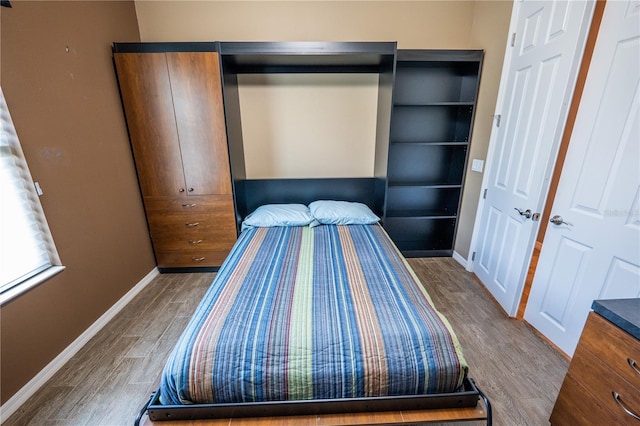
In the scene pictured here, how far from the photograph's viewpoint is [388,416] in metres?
1.10

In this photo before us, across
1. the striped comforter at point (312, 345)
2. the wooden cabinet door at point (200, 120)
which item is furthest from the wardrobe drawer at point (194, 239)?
the striped comforter at point (312, 345)

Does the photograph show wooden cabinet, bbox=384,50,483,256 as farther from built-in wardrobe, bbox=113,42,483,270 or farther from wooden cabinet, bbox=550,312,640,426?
wooden cabinet, bbox=550,312,640,426

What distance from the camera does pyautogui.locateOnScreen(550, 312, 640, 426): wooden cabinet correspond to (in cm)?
96

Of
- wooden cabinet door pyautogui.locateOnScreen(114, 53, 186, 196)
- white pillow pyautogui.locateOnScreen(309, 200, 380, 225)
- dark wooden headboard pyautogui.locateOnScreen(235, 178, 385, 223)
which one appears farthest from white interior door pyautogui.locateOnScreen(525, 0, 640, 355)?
wooden cabinet door pyautogui.locateOnScreen(114, 53, 186, 196)

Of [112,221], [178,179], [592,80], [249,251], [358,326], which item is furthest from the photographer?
[178,179]

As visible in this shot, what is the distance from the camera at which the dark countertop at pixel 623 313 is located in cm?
95

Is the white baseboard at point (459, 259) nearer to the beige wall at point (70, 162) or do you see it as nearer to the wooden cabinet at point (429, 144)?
the wooden cabinet at point (429, 144)

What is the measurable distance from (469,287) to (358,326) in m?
1.73

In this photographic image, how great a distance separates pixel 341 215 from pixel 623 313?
181cm

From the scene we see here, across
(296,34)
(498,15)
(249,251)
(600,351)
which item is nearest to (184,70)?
(296,34)

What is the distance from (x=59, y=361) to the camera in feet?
5.55

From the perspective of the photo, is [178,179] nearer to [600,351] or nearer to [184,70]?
[184,70]

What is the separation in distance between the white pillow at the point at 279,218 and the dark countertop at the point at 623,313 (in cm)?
189

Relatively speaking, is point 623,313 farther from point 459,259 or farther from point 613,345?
point 459,259
